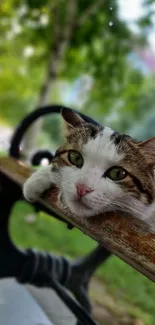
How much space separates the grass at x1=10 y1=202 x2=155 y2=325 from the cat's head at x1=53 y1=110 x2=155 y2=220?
192mm

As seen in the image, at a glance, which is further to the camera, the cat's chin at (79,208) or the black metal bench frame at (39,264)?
the black metal bench frame at (39,264)

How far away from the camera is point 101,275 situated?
1.14 m

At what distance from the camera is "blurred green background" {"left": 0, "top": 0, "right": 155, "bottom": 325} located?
1913mm

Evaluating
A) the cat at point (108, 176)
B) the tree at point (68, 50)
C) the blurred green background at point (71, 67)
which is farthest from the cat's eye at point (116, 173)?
the tree at point (68, 50)

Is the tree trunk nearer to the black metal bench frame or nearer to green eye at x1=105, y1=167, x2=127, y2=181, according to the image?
the black metal bench frame

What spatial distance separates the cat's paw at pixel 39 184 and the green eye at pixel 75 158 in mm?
51

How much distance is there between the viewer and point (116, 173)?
0.48 meters

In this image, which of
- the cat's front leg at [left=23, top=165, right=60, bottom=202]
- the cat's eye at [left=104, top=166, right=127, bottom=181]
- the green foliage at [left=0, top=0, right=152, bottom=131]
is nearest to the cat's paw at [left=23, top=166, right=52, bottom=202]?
the cat's front leg at [left=23, top=165, right=60, bottom=202]

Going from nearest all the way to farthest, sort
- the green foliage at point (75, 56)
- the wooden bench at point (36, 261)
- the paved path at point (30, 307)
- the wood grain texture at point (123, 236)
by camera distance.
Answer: the wood grain texture at point (123, 236) → the paved path at point (30, 307) → the wooden bench at point (36, 261) → the green foliage at point (75, 56)

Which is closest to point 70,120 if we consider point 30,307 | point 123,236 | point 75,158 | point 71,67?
point 75,158

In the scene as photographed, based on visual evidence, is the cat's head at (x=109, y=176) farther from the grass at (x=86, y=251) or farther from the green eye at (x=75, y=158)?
the grass at (x=86, y=251)

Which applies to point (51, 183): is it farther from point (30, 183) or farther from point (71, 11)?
point (71, 11)

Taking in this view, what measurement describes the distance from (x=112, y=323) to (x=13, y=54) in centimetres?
250

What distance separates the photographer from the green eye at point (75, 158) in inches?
19.9
